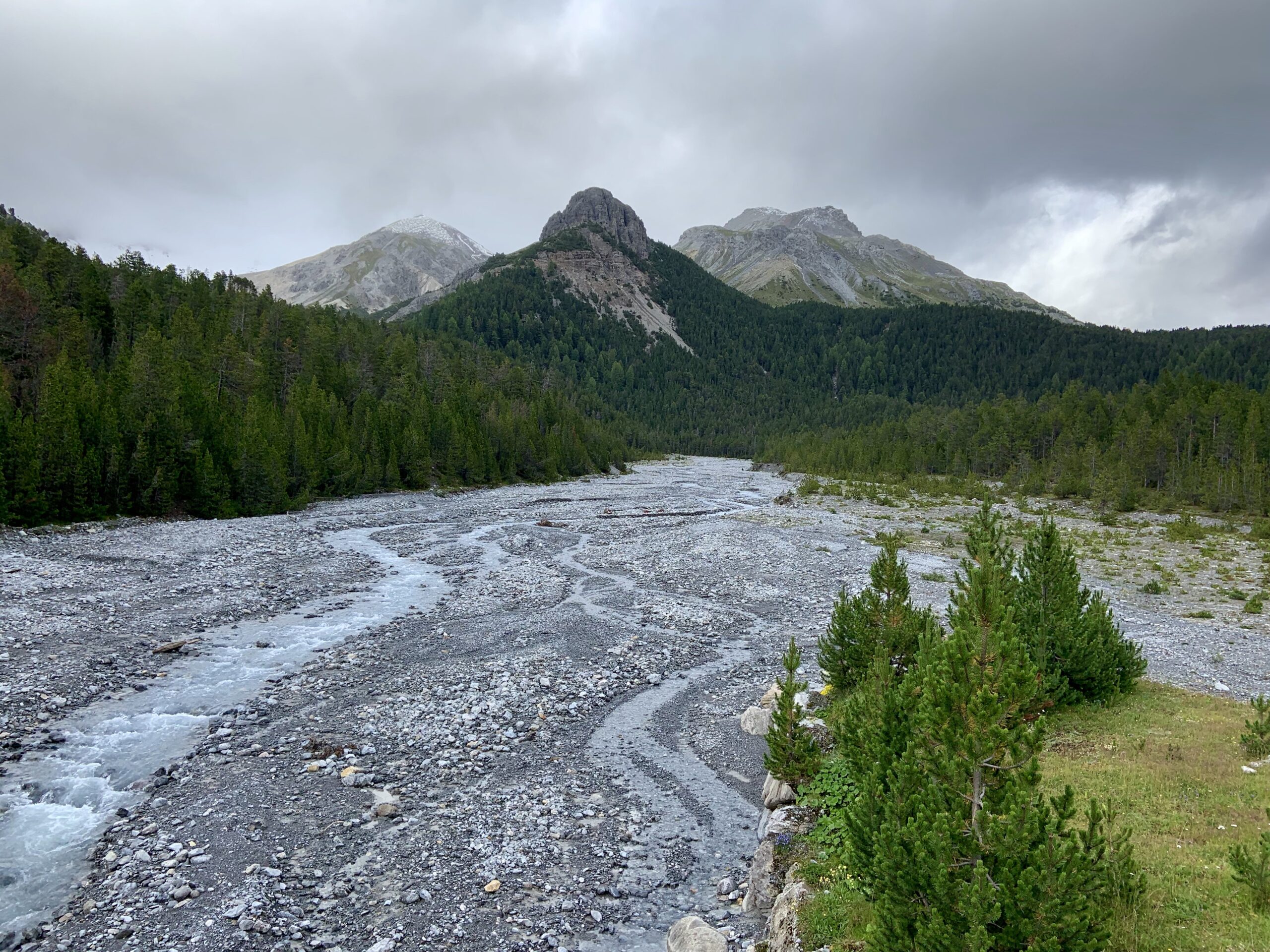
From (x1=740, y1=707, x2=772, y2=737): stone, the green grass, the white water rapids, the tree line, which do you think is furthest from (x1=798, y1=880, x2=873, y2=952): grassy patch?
the tree line

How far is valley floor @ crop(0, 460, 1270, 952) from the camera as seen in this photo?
353 inches

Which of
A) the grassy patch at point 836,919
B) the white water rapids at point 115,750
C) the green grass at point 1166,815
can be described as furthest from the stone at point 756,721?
the white water rapids at point 115,750

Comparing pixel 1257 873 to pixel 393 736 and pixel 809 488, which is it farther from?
pixel 809 488

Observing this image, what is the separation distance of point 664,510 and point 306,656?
42.5 metres

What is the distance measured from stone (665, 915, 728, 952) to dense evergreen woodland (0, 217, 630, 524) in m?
44.3

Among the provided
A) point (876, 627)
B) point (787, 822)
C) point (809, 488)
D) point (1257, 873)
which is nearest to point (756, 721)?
point (876, 627)

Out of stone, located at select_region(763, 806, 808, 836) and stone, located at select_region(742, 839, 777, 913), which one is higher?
stone, located at select_region(763, 806, 808, 836)

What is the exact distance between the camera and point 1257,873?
19.1ft

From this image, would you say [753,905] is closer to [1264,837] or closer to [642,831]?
[642,831]

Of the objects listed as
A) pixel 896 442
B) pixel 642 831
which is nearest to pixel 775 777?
pixel 642 831

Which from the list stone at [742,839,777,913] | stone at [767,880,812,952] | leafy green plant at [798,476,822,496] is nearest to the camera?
stone at [767,880,812,952]

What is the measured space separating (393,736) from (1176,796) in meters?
13.7

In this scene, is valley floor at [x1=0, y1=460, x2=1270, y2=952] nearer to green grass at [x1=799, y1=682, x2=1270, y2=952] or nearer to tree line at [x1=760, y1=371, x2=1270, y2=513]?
green grass at [x1=799, y1=682, x2=1270, y2=952]

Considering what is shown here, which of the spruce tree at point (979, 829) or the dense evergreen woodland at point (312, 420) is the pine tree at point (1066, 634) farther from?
the dense evergreen woodland at point (312, 420)
